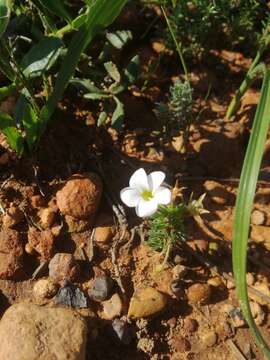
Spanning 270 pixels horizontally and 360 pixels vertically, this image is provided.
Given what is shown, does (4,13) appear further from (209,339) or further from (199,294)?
(209,339)

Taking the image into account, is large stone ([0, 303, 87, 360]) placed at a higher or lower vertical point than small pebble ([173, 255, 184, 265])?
higher

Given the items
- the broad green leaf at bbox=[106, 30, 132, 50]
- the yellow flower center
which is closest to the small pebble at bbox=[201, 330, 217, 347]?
the yellow flower center

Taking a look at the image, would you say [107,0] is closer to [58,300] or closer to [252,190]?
[252,190]

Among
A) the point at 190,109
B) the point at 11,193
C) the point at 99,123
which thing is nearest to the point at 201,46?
the point at 190,109

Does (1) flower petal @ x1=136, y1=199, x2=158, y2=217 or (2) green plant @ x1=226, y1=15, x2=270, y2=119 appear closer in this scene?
(1) flower petal @ x1=136, y1=199, x2=158, y2=217

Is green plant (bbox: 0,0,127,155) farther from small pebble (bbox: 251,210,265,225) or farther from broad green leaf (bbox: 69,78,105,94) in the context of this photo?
small pebble (bbox: 251,210,265,225)

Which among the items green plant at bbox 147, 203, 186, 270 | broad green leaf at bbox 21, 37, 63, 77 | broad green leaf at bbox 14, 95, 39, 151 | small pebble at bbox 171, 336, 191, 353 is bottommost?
small pebble at bbox 171, 336, 191, 353
